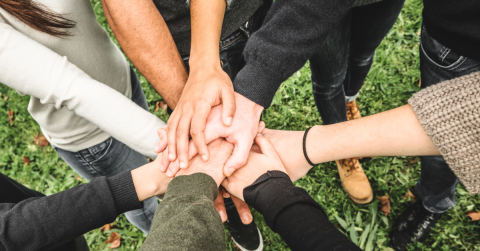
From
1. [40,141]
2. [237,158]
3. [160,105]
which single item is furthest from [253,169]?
[40,141]

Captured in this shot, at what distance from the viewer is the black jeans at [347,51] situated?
201 cm

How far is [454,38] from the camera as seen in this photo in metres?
1.28

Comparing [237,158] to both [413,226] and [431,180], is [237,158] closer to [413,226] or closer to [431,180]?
[431,180]

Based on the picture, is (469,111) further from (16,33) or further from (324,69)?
(16,33)

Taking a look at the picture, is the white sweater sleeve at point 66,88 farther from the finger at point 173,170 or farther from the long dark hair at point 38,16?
the finger at point 173,170

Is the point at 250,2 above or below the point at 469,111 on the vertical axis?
above

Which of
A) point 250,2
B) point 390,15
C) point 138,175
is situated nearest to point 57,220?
point 138,175

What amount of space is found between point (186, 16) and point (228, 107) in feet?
2.16

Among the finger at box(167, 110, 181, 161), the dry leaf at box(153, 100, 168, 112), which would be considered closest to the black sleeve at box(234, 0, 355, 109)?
the finger at box(167, 110, 181, 161)

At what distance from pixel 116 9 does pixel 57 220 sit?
1115mm

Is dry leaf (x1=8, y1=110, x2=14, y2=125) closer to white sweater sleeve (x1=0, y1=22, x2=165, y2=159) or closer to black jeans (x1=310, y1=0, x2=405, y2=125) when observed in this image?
white sweater sleeve (x1=0, y1=22, x2=165, y2=159)

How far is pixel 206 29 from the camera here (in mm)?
1616

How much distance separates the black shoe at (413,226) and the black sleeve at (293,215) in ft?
5.57

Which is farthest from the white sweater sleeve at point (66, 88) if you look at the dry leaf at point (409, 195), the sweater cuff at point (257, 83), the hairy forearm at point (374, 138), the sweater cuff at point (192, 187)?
the dry leaf at point (409, 195)
